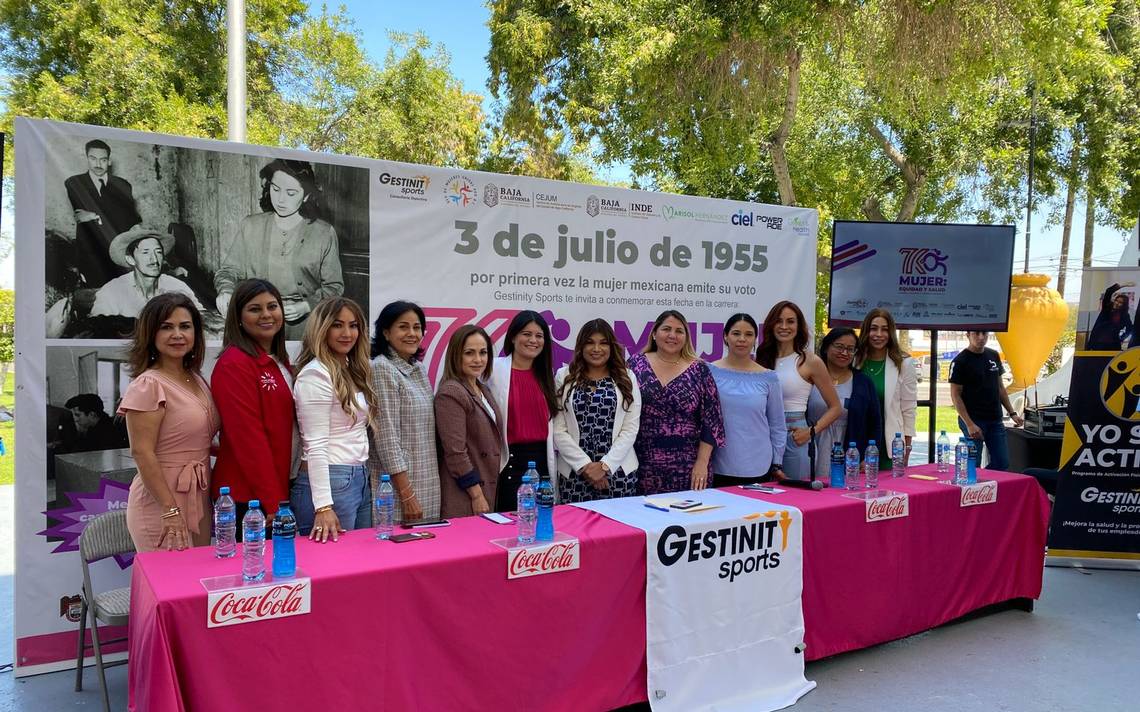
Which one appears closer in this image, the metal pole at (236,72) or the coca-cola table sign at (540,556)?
the coca-cola table sign at (540,556)

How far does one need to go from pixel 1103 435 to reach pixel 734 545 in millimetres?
2874

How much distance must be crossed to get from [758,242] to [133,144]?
3408mm

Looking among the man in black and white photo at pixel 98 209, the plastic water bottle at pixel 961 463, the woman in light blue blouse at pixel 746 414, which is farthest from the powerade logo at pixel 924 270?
the man in black and white photo at pixel 98 209

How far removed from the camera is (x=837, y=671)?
300 cm

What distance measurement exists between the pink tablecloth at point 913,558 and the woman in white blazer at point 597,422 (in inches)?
25.1

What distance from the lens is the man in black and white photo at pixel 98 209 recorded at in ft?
9.78

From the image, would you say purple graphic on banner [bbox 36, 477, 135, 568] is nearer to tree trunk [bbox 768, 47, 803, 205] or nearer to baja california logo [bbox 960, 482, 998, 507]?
baja california logo [bbox 960, 482, 998, 507]

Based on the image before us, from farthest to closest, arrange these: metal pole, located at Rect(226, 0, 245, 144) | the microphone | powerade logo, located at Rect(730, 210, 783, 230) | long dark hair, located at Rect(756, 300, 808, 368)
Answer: metal pole, located at Rect(226, 0, 245, 144) < powerade logo, located at Rect(730, 210, 783, 230) < long dark hair, located at Rect(756, 300, 808, 368) < the microphone

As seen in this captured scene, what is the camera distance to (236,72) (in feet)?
18.6

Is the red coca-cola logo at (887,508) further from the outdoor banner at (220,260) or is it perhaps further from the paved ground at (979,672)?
the outdoor banner at (220,260)

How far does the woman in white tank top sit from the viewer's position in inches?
148

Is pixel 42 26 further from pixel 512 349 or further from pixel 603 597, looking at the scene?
pixel 603 597

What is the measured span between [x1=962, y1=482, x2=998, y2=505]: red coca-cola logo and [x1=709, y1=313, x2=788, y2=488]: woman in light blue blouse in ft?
2.61

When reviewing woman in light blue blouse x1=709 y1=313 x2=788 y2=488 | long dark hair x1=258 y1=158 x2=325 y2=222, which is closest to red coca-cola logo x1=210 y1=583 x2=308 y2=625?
long dark hair x1=258 y1=158 x2=325 y2=222
